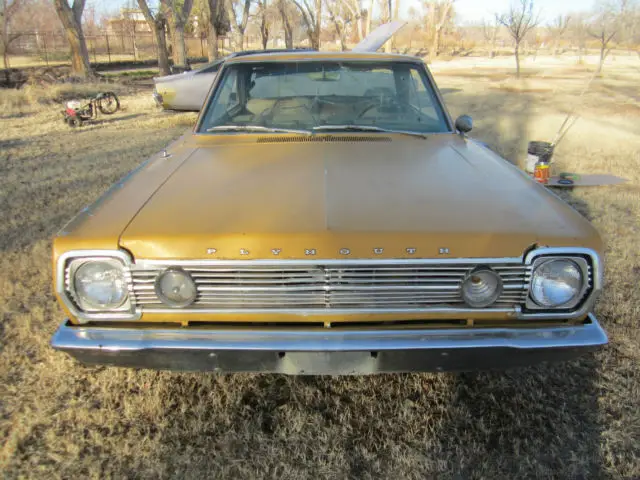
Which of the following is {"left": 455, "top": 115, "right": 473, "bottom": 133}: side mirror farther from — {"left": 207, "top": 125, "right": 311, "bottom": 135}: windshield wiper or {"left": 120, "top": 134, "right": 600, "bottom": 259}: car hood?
{"left": 207, "top": 125, "right": 311, "bottom": 135}: windshield wiper

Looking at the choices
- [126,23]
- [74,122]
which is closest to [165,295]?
[74,122]

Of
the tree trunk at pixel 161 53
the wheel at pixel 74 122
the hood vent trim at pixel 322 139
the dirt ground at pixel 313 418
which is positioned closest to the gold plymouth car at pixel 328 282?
the dirt ground at pixel 313 418

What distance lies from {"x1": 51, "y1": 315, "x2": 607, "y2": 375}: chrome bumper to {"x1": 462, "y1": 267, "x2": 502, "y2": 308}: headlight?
119 mm

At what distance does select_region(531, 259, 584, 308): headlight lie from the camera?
1907 mm

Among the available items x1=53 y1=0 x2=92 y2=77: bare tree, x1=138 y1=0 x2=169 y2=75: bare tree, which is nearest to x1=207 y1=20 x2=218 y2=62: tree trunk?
x1=138 y1=0 x2=169 y2=75: bare tree

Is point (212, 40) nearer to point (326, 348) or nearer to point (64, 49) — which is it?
point (64, 49)

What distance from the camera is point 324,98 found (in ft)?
10.8

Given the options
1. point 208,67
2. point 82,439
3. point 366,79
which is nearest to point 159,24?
point 208,67

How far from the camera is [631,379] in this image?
261 cm

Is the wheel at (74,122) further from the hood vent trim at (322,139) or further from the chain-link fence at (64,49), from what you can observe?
the chain-link fence at (64,49)

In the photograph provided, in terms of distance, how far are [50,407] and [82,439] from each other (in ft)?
1.06

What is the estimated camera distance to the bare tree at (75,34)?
1681cm

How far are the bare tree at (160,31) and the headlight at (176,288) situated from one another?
1865 cm

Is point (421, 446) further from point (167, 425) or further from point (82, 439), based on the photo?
point (82, 439)
